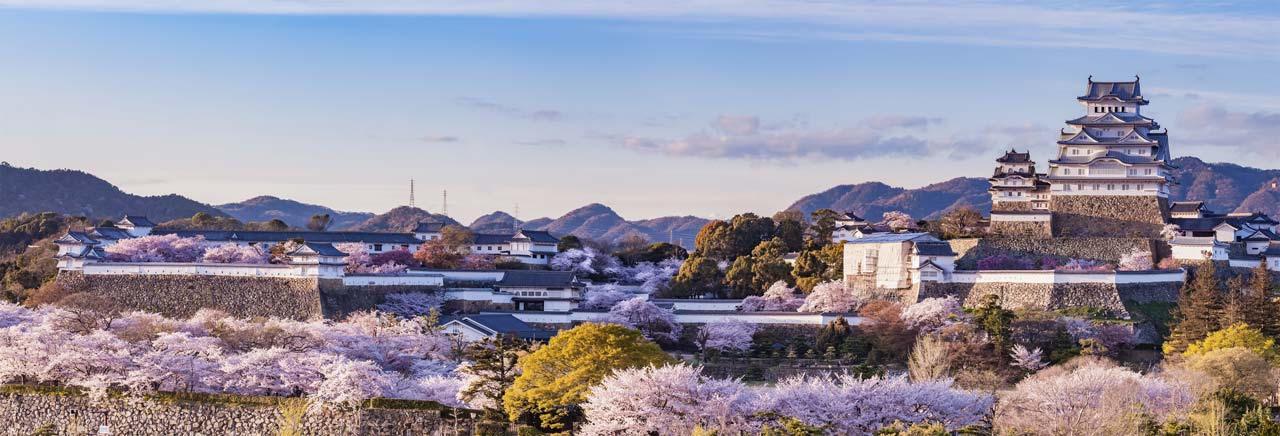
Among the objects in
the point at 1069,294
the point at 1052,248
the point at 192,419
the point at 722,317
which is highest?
the point at 1052,248

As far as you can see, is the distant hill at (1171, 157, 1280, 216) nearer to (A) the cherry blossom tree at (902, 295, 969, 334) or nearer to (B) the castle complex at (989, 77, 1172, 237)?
(B) the castle complex at (989, 77, 1172, 237)

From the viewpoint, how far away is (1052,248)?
5100 centimetres

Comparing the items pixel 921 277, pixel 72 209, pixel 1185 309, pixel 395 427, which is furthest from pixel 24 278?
pixel 72 209

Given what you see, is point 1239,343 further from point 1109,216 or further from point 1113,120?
point 1113,120

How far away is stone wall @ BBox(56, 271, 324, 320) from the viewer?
4869 centimetres

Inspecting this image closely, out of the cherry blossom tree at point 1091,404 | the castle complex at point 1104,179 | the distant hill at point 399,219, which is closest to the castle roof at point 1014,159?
the castle complex at point 1104,179

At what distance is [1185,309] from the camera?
41.8 meters

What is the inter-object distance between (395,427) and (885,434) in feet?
35.4

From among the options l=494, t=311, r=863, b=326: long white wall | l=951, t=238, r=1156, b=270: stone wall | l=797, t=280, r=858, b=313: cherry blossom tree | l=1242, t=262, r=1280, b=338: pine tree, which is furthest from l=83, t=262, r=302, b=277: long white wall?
l=1242, t=262, r=1280, b=338: pine tree

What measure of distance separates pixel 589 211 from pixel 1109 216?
108975 millimetres

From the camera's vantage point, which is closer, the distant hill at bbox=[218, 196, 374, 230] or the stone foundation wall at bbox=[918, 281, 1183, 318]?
the stone foundation wall at bbox=[918, 281, 1183, 318]

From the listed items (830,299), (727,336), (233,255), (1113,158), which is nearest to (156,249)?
(233,255)

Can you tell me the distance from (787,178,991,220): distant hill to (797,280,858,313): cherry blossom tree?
80943 millimetres

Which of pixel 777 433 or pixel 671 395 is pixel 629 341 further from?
pixel 777 433
